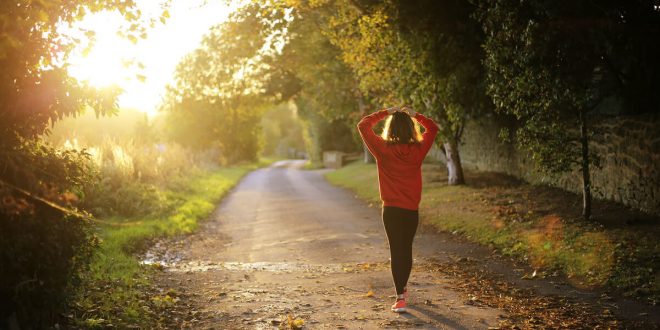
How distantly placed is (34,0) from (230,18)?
1319 centimetres

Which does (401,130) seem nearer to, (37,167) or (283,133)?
(37,167)

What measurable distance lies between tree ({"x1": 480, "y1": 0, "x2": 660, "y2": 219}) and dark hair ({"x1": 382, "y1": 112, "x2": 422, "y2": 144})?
203 inches

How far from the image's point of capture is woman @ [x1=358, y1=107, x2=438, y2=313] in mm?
6602

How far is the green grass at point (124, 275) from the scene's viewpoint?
6.22 meters

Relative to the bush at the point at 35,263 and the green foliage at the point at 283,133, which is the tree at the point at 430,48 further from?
the green foliage at the point at 283,133

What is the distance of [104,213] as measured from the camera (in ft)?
48.0

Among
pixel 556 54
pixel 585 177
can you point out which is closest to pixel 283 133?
pixel 585 177

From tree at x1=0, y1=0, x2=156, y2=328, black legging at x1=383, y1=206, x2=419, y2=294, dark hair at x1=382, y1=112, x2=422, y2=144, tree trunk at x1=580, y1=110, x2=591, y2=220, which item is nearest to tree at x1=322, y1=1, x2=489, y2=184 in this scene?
tree trunk at x1=580, y1=110, x2=591, y2=220

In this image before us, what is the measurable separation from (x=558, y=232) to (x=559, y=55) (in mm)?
3190

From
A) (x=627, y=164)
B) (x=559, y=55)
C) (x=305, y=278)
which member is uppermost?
(x=559, y=55)

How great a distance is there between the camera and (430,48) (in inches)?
671

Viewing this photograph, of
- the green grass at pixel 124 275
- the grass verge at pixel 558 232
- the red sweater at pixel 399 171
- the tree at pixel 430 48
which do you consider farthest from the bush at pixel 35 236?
the tree at pixel 430 48

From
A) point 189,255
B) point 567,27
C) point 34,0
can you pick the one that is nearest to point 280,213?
point 189,255

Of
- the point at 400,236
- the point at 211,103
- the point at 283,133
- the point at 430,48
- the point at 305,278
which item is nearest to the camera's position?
the point at 400,236
